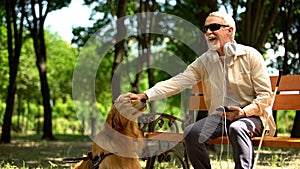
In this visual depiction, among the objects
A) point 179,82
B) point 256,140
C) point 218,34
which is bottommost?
point 256,140

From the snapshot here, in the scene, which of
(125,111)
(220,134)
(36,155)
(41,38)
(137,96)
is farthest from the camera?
(41,38)

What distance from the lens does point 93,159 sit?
5078 mm

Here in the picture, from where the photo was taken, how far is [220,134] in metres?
5.26

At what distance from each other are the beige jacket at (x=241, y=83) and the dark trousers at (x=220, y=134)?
13 centimetres

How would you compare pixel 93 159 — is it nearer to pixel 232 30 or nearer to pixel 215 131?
pixel 215 131

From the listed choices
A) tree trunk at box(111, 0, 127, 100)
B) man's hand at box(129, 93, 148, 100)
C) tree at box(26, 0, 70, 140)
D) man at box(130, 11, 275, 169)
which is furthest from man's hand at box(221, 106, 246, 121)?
tree at box(26, 0, 70, 140)

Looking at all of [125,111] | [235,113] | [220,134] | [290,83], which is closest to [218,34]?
[235,113]

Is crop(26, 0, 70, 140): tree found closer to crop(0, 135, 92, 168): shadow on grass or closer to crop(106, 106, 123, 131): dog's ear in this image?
crop(0, 135, 92, 168): shadow on grass

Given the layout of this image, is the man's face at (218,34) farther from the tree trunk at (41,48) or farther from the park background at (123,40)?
the tree trunk at (41,48)

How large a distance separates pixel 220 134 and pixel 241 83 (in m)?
0.53

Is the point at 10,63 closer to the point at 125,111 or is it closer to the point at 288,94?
the point at 288,94

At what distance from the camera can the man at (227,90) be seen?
16.5 ft

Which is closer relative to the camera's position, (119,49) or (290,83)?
(290,83)

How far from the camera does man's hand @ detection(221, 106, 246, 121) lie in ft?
16.3
